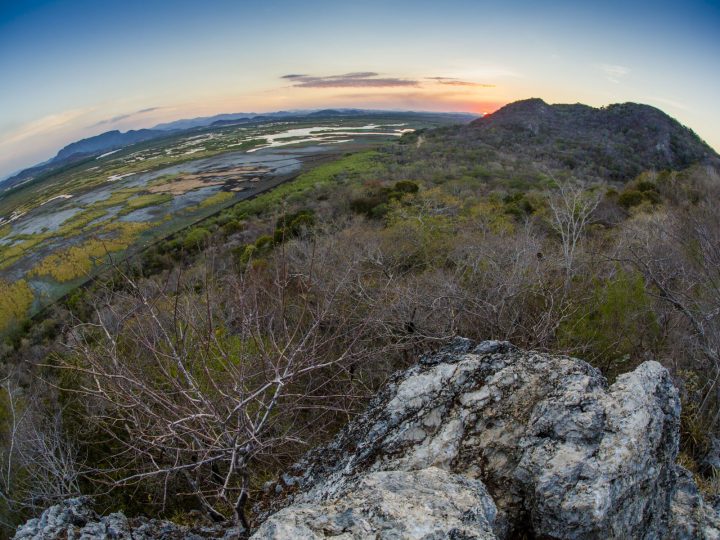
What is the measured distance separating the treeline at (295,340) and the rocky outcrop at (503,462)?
32.1 inches

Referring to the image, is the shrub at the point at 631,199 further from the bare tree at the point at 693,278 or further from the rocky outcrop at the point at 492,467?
the rocky outcrop at the point at 492,467

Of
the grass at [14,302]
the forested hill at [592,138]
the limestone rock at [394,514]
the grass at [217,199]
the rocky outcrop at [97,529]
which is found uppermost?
the forested hill at [592,138]

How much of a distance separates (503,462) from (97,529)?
14.1 ft

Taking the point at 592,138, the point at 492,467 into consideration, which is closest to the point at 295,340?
the point at 492,467

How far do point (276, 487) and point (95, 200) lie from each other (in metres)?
59.7

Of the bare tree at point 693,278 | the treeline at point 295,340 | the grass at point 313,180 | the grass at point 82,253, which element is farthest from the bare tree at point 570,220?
the grass at point 313,180

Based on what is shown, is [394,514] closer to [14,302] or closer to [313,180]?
[14,302]

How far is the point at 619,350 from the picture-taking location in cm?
883

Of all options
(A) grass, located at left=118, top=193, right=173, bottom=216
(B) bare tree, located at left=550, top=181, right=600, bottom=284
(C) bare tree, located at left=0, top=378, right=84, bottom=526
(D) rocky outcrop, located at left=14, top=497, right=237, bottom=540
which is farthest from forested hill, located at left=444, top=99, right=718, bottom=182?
(D) rocky outcrop, located at left=14, top=497, right=237, bottom=540

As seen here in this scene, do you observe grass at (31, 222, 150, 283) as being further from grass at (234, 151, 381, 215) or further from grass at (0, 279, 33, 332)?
grass at (234, 151, 381, 215)

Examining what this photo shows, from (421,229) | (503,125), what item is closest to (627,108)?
(503,125)

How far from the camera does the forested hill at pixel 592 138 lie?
6112cm

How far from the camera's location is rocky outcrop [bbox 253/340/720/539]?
275 cm

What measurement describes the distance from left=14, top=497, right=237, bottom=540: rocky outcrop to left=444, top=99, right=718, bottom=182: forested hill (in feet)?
188
